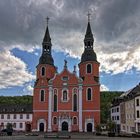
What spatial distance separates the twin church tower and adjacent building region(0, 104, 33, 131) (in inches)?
426

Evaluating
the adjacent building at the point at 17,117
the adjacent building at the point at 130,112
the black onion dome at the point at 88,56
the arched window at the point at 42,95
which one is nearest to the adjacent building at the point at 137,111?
the adjacent building at the point at 130,112

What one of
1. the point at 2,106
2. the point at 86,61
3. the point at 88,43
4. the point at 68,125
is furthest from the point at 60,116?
the point at 2,106

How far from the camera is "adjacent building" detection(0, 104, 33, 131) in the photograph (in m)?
84.9

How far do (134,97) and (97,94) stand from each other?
14.0 meters

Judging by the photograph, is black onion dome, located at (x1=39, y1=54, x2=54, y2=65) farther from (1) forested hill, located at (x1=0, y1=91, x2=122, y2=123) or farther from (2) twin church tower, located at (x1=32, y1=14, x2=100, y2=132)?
(1) forested hill, located at (x1=0, y1=91, x2=122, y2=123)

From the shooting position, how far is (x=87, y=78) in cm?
7450

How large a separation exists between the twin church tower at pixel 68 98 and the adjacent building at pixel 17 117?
10.8 metres

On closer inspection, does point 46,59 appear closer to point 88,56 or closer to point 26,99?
point 88,56

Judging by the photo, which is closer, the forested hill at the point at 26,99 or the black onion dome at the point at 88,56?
the black onion dome at the point at 88,56

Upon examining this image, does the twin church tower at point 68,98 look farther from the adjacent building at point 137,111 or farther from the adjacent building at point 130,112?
the adjacent building at point 137,111

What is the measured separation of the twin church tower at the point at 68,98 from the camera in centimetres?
7212

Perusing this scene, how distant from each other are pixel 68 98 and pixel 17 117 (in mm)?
20245

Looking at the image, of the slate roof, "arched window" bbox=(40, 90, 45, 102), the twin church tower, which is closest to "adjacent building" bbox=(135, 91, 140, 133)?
the twin church tower

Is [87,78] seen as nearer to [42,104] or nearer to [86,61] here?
[86,61]
